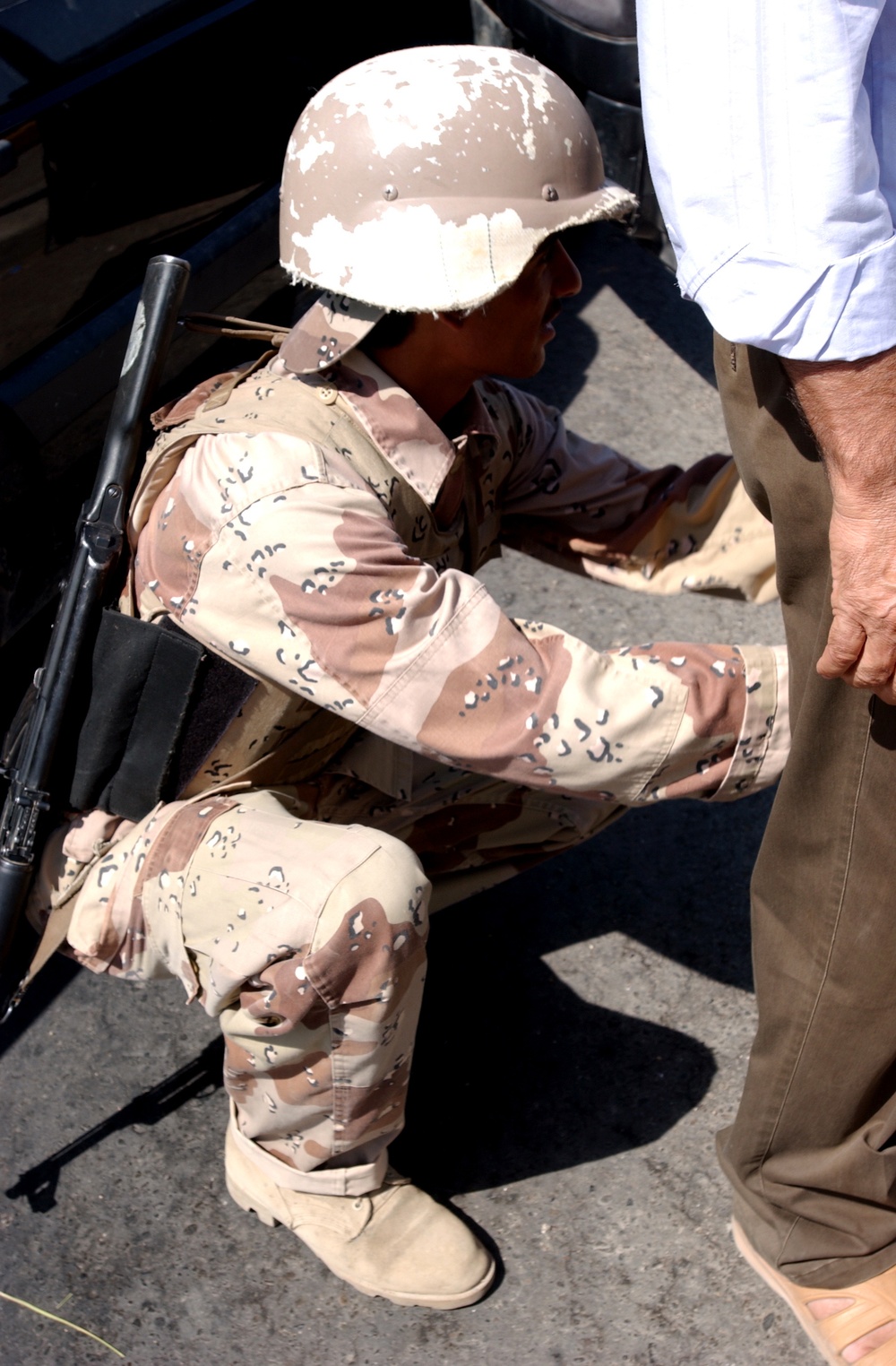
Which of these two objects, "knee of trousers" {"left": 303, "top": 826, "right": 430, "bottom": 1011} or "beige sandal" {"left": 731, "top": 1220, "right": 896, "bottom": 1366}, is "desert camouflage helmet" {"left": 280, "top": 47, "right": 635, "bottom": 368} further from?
"beige sandal" {"left": 731, "top": 1220, "right": 896, "bottom": 1366}

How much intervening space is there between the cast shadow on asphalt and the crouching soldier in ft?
0.62

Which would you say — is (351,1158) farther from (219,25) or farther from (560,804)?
(219,25)

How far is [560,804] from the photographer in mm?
2236

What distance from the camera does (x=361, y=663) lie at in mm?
1702

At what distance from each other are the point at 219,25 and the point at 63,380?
2.62 feet

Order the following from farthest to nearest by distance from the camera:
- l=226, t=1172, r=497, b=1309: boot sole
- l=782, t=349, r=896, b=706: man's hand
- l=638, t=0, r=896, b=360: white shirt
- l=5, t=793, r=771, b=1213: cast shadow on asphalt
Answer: l=5, t=793, r=771, b=1213: cast shadow on asphalt → l=226, t=1172, r=497, b=1309: boot sole → l=782, t=349, r=896, b=706: man's hand → l=638, t=0, r=896, b=360: white shirt

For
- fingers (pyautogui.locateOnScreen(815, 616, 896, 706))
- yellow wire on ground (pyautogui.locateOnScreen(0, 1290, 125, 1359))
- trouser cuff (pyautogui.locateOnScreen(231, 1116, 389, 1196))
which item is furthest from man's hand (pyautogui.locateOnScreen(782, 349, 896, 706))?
yellow wire on ground (pyautogui.locateOnScreen(0, 1290, 125, 1359))

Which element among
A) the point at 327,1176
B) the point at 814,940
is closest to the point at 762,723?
the point at 814,940

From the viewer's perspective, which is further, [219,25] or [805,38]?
[219,25]

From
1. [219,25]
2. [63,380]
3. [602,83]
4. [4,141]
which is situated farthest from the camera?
[602,83]

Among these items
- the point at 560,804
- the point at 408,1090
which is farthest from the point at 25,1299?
Answer: the point at 560,804

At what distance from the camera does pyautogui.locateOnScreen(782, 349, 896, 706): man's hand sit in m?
1.33

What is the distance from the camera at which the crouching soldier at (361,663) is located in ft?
5.61

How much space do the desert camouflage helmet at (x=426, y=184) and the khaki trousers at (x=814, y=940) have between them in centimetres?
40
